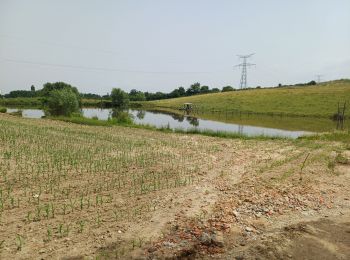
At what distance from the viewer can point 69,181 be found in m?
11.7

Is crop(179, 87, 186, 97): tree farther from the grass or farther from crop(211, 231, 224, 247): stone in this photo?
crop(211, 231, 224, 247): stone

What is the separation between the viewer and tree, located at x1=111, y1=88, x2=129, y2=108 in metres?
99.1

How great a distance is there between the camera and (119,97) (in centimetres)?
9944

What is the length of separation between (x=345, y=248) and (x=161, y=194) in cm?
529

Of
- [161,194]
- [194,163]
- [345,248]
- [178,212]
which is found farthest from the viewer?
[194,163]

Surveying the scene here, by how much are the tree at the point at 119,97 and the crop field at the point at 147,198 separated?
81751 mm

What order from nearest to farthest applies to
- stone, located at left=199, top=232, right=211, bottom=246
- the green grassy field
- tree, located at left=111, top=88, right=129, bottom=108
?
1. stone, located at left=199, top=232, right=211, bottom=246
2. the green grassy field
3. tree, located at left=111, top=88, right=129, bottom=108

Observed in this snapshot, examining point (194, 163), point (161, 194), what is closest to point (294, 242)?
point (161, 194)

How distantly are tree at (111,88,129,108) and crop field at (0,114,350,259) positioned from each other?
81751 mm

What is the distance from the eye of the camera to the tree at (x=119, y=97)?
99.1 meters

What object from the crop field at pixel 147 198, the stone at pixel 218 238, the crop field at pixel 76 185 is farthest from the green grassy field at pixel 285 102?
the stone at pixel 218 238

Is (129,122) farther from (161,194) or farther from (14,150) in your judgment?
(161,194)

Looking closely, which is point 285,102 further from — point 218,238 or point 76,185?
point 218,238

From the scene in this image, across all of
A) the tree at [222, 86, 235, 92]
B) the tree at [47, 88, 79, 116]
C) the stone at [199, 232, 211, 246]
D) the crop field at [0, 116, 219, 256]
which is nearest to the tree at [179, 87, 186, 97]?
the tree at [222, 86, 235, 92]
